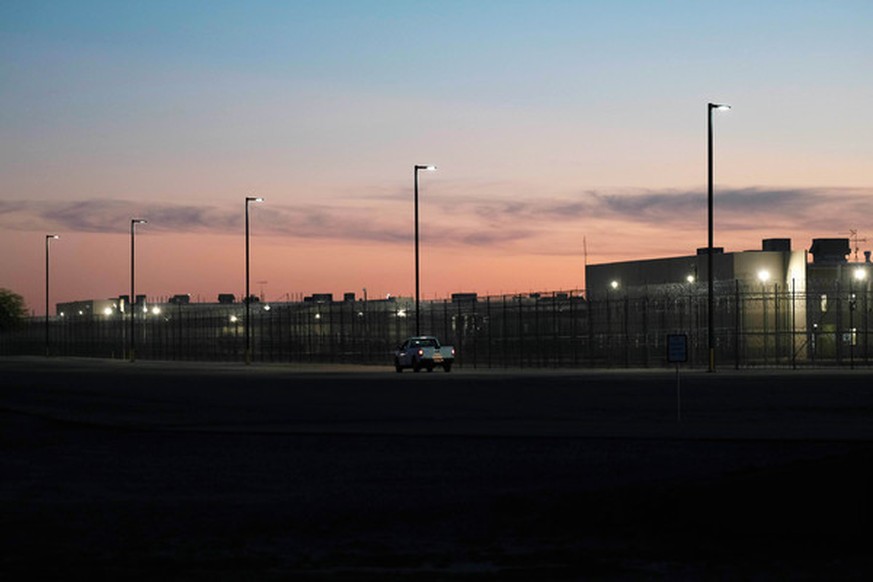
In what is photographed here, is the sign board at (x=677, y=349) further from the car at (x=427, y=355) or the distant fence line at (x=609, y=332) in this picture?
the car at (x=427, y=355)

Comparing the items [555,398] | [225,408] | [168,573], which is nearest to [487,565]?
[168,573]

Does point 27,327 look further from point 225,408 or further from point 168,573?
point 168,573

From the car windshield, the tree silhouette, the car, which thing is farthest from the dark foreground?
the tree silhouette

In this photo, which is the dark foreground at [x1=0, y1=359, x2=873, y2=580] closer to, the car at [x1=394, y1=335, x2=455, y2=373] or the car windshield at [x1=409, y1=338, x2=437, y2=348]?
the car at [x1=394, y1=335, x2=455, y2=373]

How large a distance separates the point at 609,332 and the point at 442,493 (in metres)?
58.6

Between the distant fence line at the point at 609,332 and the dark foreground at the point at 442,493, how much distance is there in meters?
39.2


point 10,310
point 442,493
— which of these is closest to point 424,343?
point 442,493

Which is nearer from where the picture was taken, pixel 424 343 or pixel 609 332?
pixel 424 343

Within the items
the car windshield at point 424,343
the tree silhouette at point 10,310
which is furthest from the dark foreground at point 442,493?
the tree silhouette at point 10,310

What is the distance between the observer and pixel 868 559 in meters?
11.4

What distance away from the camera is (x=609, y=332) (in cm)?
7438

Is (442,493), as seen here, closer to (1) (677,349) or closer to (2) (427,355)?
(1) (677,349)

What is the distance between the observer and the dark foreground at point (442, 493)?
11.7 meters

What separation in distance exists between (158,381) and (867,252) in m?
66.4
